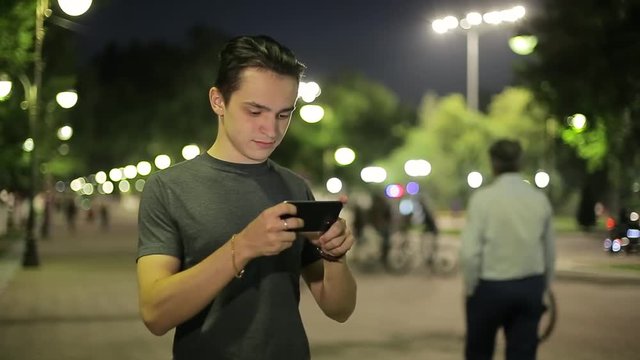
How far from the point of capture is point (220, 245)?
9.45 feet

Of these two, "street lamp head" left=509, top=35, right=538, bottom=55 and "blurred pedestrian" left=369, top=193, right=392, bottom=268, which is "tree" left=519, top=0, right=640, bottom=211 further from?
"blurred pedestrian" left=369, top=193, right=392, bottom=268

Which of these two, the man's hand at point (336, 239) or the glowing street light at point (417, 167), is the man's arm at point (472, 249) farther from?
the glowing street light at point (417, 167)

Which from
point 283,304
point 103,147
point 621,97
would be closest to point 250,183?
point 283,304

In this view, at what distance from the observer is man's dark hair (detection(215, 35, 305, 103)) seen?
2.93 metres

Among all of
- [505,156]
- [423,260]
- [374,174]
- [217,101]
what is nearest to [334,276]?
[217,101]

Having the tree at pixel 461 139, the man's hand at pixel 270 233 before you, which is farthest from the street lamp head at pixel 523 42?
the tree at pixel 461 139

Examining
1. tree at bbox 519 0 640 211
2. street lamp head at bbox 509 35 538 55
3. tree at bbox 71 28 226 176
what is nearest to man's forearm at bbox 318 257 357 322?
tree at bbox 519 0 640 211

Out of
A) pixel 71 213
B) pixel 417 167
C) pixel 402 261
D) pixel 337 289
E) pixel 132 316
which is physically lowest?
pixel 132 316

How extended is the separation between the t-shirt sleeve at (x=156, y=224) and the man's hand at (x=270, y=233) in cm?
32

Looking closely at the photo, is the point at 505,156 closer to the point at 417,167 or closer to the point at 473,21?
the point at 473,21

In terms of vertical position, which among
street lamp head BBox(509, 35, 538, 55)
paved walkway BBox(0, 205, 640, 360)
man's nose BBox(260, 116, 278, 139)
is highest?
street lamp head BBox(509, 35, 538, 55)

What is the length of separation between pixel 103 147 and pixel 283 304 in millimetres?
112742

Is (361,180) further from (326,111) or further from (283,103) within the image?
(283,103)

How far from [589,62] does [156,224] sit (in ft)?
71.0
